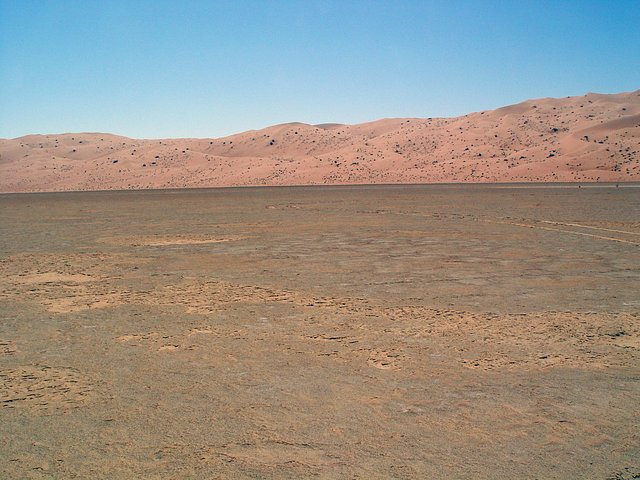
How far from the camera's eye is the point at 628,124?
76875 millimetres

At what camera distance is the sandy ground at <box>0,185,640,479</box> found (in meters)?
3.87

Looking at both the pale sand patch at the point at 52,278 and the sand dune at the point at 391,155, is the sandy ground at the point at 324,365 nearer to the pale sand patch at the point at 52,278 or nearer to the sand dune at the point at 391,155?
the pale sand patch at the point at 52,278

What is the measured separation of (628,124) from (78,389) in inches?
3336

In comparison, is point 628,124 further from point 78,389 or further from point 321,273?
point 78,389

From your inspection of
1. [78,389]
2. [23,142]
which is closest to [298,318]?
[78,389]

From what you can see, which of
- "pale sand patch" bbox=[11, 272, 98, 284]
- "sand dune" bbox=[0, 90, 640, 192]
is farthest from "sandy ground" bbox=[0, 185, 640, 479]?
"sand dune" bbox=[0, 90, 640, 192]

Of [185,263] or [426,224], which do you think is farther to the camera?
[426,224]

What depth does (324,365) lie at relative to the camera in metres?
5.64

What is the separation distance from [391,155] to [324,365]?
77.1 metres

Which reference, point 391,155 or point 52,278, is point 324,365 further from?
point 391,155

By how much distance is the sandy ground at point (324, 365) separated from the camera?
152 inches

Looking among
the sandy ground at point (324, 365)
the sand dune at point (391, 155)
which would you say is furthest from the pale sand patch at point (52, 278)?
the sand dune at point (391, 155)

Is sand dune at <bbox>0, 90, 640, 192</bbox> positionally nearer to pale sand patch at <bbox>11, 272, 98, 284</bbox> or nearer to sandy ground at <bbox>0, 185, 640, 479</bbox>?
sandy ground at <bbox>0, 185, 640, 479</bbox>

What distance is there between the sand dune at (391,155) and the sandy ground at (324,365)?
50479 millimetres
